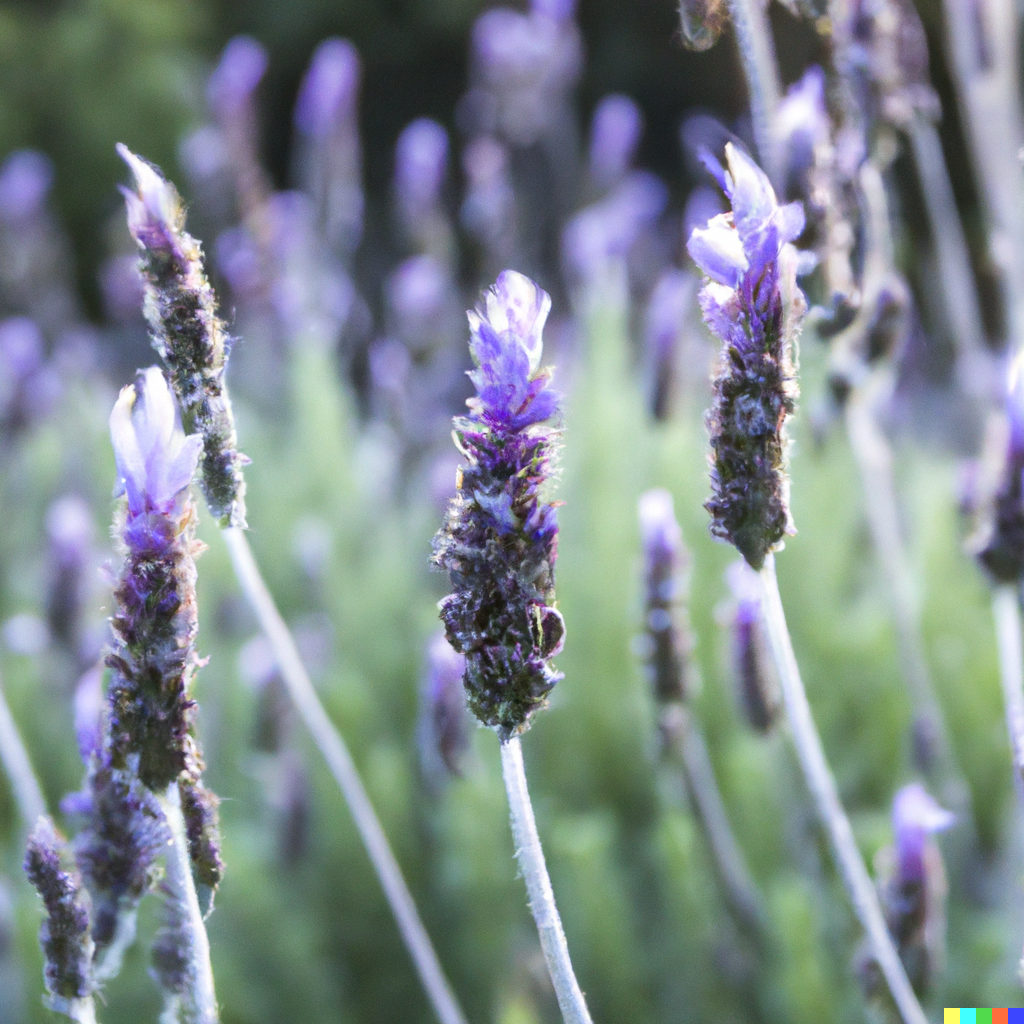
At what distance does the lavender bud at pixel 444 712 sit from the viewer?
92 cm

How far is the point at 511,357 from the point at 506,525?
78 mm

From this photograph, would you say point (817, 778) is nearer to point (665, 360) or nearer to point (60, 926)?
point (60, 926)

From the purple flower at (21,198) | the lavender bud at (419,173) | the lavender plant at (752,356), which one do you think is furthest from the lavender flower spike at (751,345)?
the purple flower at (21,198)

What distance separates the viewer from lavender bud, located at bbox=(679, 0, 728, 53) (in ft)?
1.97

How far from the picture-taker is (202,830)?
1.97 ft

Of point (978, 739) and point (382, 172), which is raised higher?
point (382, 172)

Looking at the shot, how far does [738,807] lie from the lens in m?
1.34

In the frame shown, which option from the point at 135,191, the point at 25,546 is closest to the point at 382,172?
the point at 25,546

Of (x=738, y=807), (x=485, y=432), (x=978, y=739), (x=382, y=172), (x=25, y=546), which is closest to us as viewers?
(x=485, y=432)

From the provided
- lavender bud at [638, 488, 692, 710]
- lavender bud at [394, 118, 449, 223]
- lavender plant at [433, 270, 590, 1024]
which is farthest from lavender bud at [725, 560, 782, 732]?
lavender bud at [394, 118, 449, 223]

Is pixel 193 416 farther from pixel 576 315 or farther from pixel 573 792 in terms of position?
pixel 576 315

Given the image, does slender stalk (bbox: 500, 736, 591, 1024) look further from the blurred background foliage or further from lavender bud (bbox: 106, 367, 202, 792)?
the blurred background foliage

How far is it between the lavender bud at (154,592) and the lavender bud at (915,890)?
497 millimetres

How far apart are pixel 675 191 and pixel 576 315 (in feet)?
7.48
